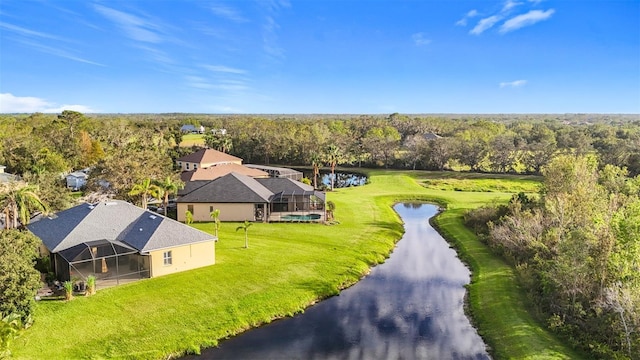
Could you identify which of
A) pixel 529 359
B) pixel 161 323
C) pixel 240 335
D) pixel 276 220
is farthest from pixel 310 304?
pixel 276 220

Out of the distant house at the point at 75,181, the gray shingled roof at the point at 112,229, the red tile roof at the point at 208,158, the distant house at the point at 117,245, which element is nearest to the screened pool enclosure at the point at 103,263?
the distant house at the point at 117,245

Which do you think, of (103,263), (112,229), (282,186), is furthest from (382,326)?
(282,186)

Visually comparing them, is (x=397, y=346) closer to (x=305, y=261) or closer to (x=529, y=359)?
(x=529, y=359)

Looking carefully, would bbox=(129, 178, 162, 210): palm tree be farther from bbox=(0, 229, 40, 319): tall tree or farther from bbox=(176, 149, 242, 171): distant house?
bbox=(176, 149, 242, 171): distant house

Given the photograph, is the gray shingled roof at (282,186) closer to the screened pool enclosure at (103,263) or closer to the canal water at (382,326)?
the canal water at (382,326)

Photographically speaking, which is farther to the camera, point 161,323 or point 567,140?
point 567,140

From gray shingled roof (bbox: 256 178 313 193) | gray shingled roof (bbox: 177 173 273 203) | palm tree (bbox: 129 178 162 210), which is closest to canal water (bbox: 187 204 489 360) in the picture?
gray shingled roof (bbox: 177 173 273 203)
